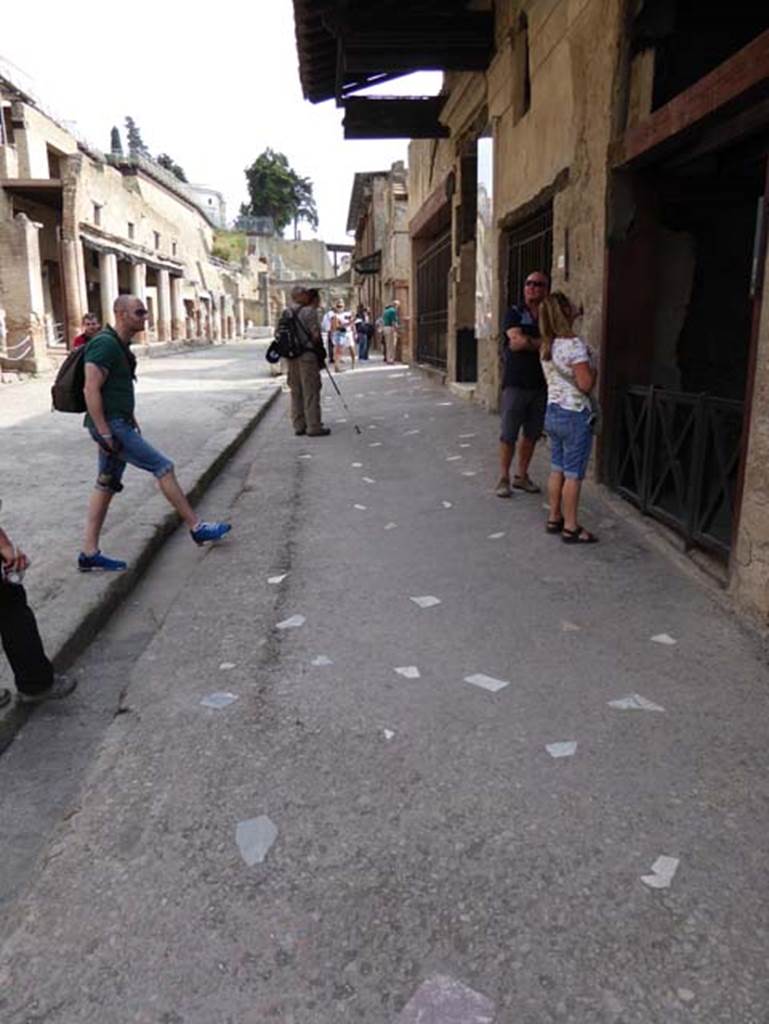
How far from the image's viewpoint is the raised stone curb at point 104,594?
3.76 m

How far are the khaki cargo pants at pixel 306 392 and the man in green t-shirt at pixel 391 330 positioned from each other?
1510cm

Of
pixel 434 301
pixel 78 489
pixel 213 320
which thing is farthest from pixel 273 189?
pixel 78 489

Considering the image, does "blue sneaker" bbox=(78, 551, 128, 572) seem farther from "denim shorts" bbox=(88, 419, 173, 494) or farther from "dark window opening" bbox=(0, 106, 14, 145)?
"dark window opening" bbox=(0, 106, 14, 145)

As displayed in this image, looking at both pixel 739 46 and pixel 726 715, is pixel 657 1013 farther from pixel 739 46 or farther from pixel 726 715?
pixel 739 46

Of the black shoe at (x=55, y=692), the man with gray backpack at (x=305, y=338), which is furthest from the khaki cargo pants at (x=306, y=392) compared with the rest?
the black shoe at (x=55, y=692)

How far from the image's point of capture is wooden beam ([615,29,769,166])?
12.8ft

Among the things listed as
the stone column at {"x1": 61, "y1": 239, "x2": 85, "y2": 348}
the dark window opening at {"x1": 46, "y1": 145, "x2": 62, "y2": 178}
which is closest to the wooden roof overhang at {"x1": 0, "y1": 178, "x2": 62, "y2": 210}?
the stone column at {"x1": 61, "y1": 239, "x2": 85, "y2": 348}

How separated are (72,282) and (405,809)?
87.2ft

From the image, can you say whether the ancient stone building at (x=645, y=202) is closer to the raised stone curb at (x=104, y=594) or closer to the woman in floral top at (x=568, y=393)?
the woman in floral top at (x=568, y=393)

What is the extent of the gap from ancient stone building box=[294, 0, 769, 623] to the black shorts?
52 centimetres

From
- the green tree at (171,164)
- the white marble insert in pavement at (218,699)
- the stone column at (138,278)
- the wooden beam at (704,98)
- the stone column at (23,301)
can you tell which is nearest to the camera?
the white marble insert in pavement at (218,699)

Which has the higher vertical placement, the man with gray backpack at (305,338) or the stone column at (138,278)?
the stone column at (138,278)

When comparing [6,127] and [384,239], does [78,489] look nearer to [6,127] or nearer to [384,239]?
[6,127]

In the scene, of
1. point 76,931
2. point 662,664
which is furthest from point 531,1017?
point 662,664
